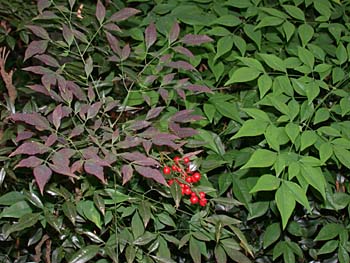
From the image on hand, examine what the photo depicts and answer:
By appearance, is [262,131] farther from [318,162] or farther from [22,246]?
[22,246]

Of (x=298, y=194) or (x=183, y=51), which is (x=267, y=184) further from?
(x=183, y=51)

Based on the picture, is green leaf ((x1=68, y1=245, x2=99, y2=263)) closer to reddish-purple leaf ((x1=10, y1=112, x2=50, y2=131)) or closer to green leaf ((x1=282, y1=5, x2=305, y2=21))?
reddish-purple leaf ((x1=10, y1=112, x2=50, y2=131))

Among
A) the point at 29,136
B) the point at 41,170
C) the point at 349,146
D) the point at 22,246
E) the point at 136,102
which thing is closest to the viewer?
Result: the point at 41,170

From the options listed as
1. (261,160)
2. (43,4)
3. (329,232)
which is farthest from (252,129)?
(43,4)

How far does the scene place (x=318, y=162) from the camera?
1.13 metres

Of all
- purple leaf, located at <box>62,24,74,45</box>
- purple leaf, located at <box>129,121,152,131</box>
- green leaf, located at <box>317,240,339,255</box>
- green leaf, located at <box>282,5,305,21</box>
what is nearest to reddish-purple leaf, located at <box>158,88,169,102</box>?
purple leaf, located at <box>129,121,152,131</box>

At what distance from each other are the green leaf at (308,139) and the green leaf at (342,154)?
59mm

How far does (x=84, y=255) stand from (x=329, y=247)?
0.63 meters

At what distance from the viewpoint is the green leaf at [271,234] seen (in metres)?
1.39

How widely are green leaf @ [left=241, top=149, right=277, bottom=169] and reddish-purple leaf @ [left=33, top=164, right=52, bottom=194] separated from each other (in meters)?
0.41

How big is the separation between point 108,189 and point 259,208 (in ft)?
1.35

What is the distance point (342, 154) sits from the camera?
117cm

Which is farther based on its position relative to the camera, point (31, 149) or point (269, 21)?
point (269, 21)

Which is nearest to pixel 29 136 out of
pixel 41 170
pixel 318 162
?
pixel 41 170
